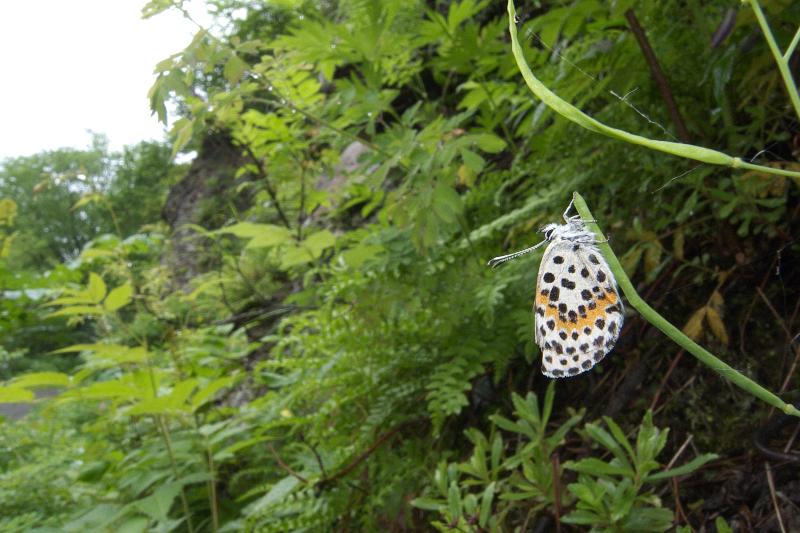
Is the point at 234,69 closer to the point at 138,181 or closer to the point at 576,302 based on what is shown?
the point at 576,302

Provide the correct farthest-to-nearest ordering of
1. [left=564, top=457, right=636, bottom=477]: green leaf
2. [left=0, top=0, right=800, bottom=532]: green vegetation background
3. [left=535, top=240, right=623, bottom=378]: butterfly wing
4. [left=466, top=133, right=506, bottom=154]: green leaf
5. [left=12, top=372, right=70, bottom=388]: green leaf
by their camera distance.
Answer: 1. [left=12, top=372, right=70, bottom=388]: green leaf
2. [left=466, top=133, right=506, bottom=154]: green leaf
3. [left=0, top=0, right=800, bottom=532]: green vegetation background
4. [left=564, top=457, right=636, bottom=477]: green leaf
5. [left=535, top=240, right=623, bottom=378]: butterfly wing

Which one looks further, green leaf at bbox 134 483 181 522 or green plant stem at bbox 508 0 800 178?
green leaf at bbox 134 483 181 522

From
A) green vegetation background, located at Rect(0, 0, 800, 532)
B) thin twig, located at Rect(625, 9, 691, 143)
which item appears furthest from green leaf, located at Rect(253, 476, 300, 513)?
thin twig, located at Rect(625, 9, 691, 143)

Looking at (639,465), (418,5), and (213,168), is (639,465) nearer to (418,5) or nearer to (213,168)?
(418,5)

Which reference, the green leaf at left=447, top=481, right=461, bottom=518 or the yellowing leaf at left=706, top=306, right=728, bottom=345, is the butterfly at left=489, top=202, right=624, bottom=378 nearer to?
the green leaf at left=447, top=481, right=461, bottom=518

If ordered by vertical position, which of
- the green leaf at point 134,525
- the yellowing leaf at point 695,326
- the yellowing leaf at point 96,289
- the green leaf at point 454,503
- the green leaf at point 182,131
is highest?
the green leaf at point 182,131

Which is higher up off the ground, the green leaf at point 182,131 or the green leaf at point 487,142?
the green leaf at point 182,131

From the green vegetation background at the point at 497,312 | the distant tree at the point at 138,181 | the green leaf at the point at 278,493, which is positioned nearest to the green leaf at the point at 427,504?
the green vegetation background at the point at 497,312

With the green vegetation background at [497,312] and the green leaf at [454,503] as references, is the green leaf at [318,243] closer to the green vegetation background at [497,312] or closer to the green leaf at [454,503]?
the green vegetation background at [497,312]

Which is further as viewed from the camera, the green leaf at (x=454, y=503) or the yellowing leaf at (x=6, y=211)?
the yellowing leaf at (x=6, y=211)
